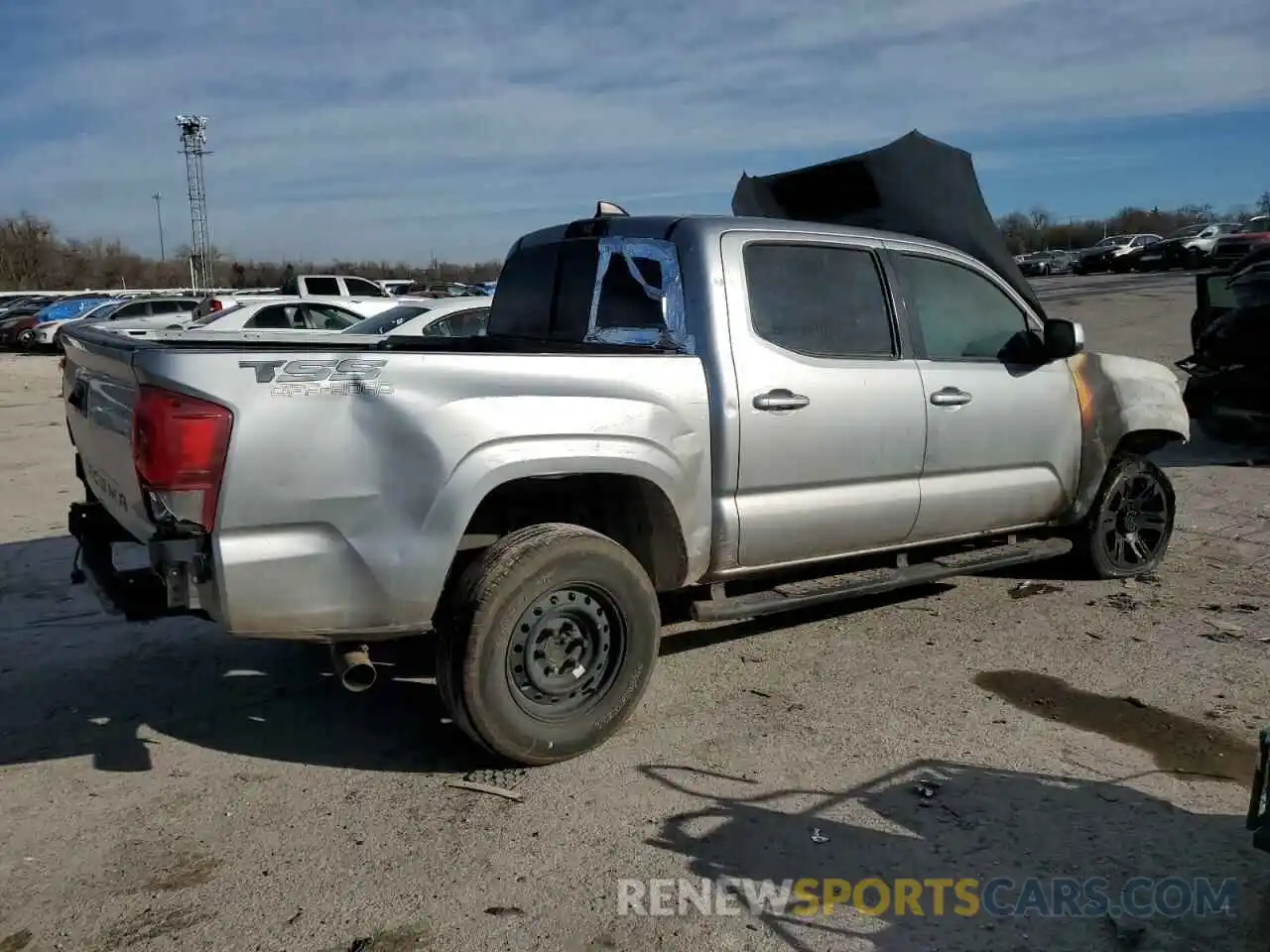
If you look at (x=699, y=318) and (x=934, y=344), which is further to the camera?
(x=934, y=344)

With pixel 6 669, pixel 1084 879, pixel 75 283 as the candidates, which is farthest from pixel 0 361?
pixel 75 283

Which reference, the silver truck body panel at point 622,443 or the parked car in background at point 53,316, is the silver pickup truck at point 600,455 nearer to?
the silver truck body panel at point 622,443

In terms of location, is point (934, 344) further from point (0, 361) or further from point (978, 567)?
point (0, 361)

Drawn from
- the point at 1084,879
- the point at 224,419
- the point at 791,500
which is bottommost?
the point at 1084,879

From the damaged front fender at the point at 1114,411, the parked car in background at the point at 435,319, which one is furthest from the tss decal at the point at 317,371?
the parked car in background at the point at 435,319

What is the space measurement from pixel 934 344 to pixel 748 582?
1.44 m

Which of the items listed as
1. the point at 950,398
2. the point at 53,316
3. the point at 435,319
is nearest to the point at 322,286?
the point at 53,316

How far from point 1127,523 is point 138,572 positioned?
5155 mm

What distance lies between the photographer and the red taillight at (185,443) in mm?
3066

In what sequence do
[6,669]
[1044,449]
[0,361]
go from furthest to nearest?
[0,361] → [1044,449] → [6,669]

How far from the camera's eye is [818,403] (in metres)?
4.35

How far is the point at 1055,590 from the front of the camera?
5.89 metres

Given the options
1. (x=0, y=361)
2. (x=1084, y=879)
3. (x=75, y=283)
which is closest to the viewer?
(x=1084, y=879)

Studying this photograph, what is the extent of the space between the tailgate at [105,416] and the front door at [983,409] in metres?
3.27
